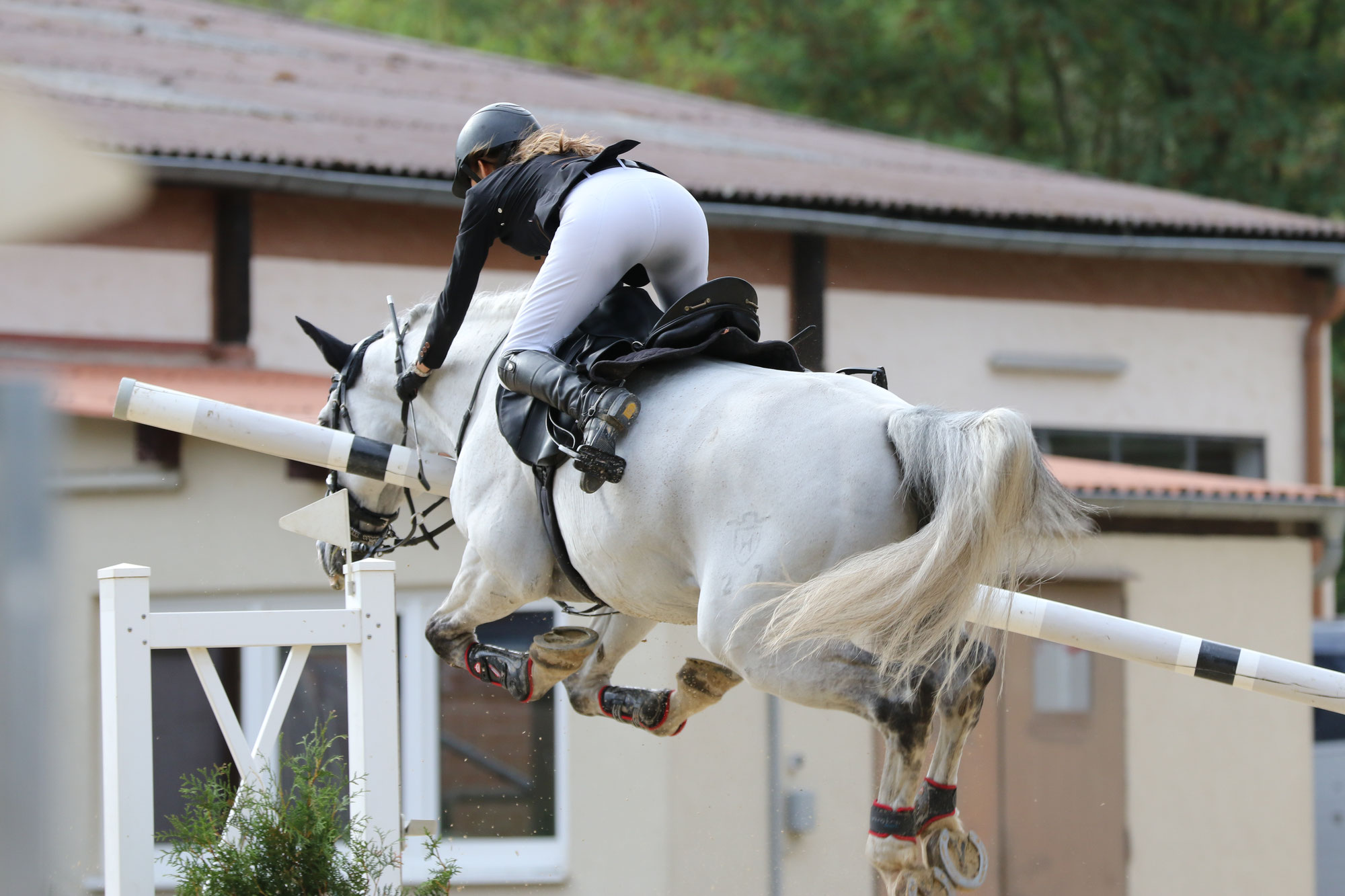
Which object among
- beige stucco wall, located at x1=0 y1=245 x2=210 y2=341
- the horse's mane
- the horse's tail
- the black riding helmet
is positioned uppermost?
beige stucco wall, located at x1=0 y1=245 x2=210 y2=341

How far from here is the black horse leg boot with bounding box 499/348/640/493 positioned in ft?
10.8

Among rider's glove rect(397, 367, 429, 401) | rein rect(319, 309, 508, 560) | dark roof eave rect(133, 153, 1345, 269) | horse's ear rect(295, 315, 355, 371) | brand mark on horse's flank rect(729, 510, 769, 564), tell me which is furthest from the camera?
dark roof eave rect(133, 153, 1345, 269)

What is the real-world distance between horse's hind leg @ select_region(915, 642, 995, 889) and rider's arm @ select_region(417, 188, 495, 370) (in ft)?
5.27

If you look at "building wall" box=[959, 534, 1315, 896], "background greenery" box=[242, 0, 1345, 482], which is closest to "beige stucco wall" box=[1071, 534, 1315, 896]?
"building wall" box=[959, 534, 1315, 896]

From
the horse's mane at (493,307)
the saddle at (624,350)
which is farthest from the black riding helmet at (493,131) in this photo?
the saddle at (624,350)

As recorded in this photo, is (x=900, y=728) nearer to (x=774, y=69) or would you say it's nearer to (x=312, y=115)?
(x=312, y=115)

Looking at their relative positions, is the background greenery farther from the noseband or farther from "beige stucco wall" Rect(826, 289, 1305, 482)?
the noseband

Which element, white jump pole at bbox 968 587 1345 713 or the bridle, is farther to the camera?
the bridle

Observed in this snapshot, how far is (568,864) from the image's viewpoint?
7949mm

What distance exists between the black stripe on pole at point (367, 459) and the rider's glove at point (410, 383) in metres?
A: 0.19

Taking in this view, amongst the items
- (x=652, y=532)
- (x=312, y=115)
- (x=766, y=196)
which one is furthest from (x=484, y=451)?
(x=312, y=115)

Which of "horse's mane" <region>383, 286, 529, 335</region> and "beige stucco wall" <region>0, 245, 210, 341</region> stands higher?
"beige stucco wall" <region>0, 245, 210, 341</region>

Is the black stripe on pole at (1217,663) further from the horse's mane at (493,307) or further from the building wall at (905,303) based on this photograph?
the building wall at (905,303)

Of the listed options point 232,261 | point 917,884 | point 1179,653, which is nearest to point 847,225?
point 232,261
